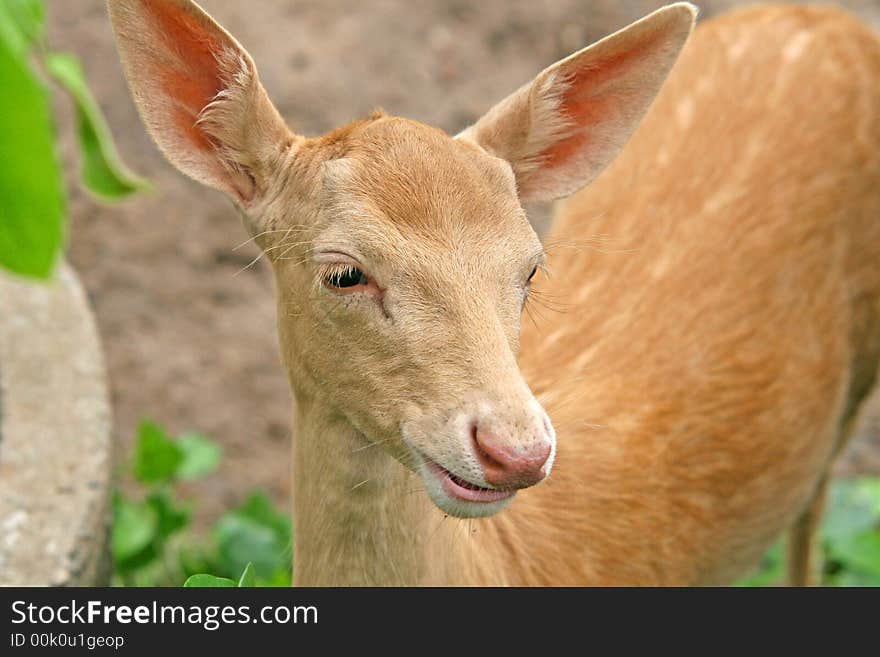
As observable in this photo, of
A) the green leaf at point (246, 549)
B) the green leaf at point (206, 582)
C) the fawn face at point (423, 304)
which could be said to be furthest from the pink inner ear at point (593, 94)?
the green leaf at point (246, 549)

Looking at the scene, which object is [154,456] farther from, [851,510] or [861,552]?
[851,510]

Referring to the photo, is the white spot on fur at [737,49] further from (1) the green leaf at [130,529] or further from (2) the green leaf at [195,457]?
(1) the green leaf at [130,529]

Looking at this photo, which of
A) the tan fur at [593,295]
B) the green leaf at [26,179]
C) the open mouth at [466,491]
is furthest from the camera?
the tan fur at [593,295]

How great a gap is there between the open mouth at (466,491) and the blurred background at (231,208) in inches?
113

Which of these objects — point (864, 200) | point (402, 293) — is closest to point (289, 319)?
point (402, 293)

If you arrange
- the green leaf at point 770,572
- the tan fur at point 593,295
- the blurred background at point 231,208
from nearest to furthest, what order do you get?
the tan fur at point 593,295 < the green leaf at point 770,572 < the blurred background at point 231,208

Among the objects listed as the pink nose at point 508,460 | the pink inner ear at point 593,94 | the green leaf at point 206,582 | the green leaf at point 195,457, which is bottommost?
the green leaf at point 206,582

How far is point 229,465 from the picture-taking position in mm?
5492

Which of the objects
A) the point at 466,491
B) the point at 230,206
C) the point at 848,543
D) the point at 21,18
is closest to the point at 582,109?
the point at 466,491

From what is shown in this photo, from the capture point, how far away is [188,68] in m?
2.67

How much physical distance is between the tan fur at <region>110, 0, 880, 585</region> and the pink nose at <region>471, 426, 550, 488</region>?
3cm

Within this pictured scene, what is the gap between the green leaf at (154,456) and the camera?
4.59m

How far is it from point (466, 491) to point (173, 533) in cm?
276
